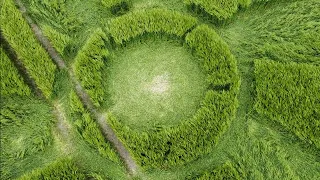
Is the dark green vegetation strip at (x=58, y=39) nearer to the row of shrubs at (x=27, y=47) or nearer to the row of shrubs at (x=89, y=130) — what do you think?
the row of shrubs at (x=27, y=47)

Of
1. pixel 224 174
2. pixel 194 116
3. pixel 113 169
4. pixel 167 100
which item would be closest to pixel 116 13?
pixel 167 100

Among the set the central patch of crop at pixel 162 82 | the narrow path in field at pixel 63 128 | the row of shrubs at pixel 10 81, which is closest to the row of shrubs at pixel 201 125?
the central patch of crop at pixel 162 82

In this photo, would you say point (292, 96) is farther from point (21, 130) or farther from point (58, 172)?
point (21, 130)

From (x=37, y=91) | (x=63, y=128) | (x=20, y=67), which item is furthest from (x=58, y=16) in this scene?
(x=63, y=128)

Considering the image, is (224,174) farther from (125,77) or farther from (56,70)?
(56,70)

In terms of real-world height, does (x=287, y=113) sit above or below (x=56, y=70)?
below
